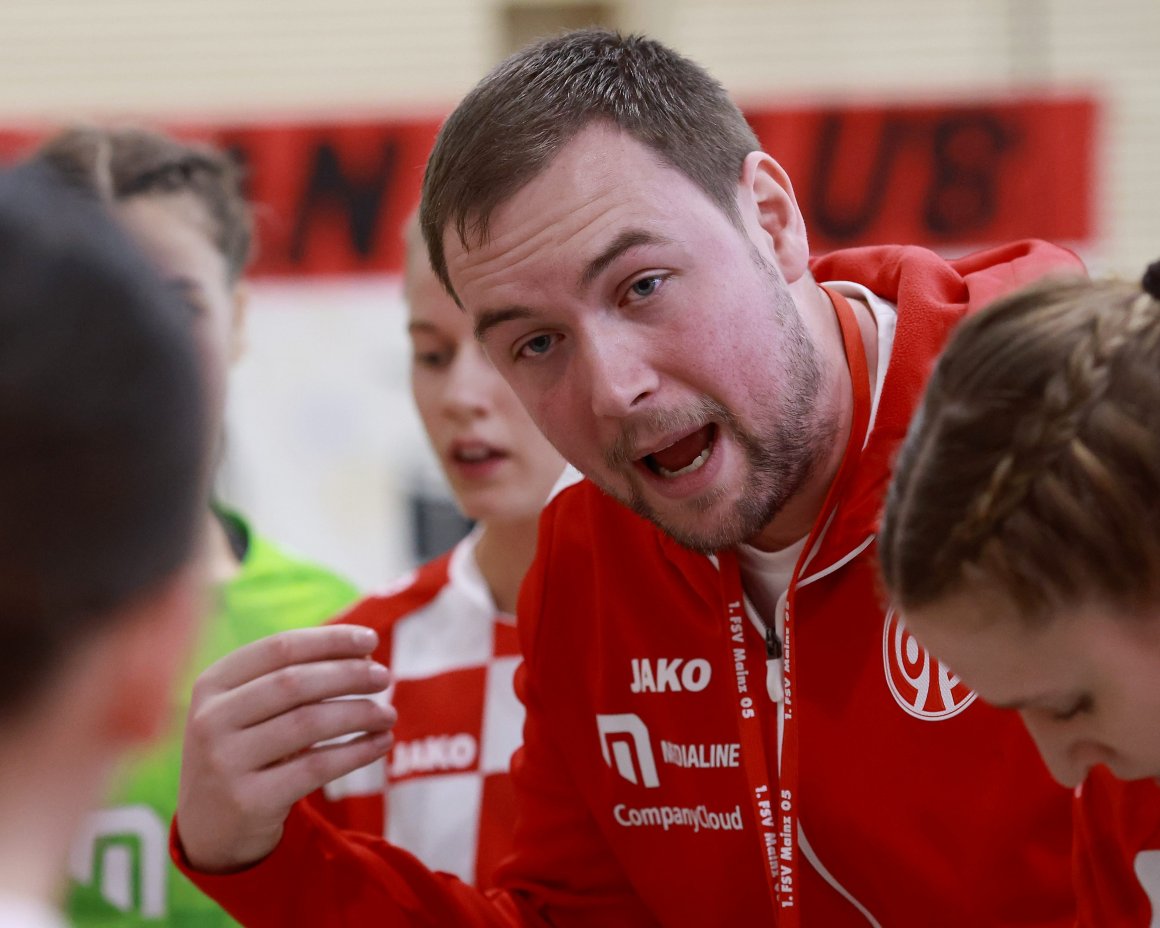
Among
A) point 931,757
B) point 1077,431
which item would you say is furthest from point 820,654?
point 1077,431

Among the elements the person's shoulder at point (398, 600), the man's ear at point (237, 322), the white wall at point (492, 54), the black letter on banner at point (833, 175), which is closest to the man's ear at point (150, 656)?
the person's shoulder at point (398, 600)

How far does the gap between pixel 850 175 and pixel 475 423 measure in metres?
3.07

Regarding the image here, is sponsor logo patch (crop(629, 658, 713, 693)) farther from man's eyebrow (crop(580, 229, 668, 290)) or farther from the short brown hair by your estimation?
the short brown hair

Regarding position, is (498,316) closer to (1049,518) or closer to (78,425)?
(1049,518)

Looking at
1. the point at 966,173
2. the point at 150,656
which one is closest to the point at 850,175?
the point at 966,173

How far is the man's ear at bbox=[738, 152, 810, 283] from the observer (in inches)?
66.9

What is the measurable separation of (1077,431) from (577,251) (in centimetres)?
66

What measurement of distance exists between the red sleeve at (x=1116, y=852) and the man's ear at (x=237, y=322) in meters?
1.70

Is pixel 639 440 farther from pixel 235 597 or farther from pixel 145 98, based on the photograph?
pixel 145 98

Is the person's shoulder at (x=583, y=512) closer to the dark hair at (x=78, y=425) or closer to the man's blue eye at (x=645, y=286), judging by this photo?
the man's blue eye at (x=645, y=286)

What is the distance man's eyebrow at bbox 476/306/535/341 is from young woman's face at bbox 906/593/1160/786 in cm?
62

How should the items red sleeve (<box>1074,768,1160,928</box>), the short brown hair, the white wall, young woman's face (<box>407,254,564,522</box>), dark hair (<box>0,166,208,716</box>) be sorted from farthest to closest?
the white wall, young woman's face (<box>407,254,564,522</box>), red sleeve (<box>1074,768,1160,928</box>), the short brown hair, dark hair (<box>0,166,208,716</box>)

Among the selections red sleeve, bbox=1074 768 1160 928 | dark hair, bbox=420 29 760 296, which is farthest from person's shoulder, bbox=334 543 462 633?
red sleeve, bbox=1074 768 1160 928

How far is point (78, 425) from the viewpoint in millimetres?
753
